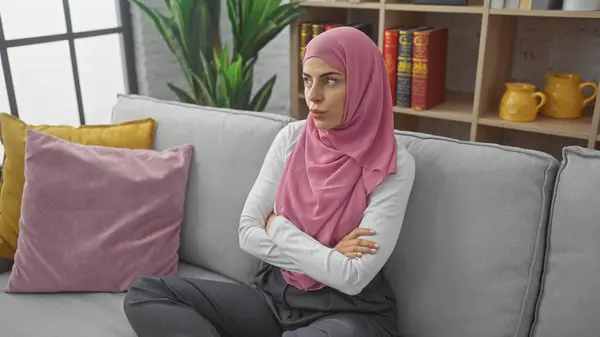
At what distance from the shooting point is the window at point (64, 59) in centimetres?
226

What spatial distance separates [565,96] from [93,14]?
82.9 inches

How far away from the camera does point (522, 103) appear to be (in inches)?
78.7

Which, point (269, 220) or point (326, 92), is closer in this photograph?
point (326, 92)

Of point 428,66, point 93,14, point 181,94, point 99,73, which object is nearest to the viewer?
point 428,66

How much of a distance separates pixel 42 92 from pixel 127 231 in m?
1.30

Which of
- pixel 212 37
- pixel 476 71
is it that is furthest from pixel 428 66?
pixel 212 37

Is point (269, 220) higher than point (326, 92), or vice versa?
point (326, 92)

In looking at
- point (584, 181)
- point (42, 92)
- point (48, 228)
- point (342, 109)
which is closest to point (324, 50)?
point (342, 109)

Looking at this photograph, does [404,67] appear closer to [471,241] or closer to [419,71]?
[419,71]

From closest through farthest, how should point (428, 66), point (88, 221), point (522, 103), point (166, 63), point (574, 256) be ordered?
point (574, 256), point (88, 221), point (522, 103), point (428, 66), point (166, 63)

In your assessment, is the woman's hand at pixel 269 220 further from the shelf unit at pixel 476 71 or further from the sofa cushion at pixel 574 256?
the shelf unit at pixel 476 71

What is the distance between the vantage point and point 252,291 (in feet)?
4.48

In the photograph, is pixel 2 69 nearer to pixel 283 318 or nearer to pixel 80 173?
pixel 80 173

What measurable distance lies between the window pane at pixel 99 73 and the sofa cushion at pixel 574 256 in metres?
2.21
